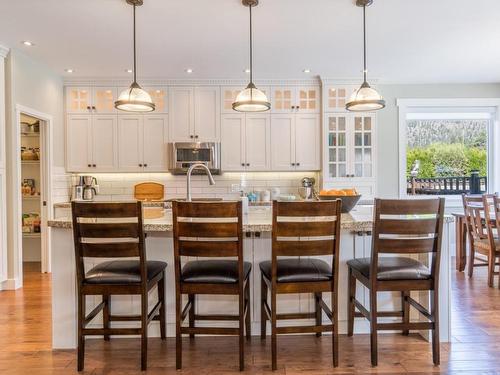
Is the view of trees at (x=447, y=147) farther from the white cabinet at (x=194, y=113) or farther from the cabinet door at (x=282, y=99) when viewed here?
the white cabinet at (x=194, y=113)

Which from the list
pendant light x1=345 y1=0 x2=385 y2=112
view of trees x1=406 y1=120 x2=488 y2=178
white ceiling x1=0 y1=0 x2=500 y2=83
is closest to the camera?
pendant light x1=345 y1=0 x2=385 y2=112

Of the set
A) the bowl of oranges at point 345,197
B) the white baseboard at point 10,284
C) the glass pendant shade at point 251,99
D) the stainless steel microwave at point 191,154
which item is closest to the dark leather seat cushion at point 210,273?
the bowl of oranges at point 345,197

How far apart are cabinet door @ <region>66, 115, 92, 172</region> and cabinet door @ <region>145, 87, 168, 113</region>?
0.95 meters

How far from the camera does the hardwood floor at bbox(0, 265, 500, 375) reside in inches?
83.0

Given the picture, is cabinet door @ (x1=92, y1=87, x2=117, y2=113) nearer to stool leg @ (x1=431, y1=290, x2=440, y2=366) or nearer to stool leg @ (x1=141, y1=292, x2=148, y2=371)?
stool leg @ (x1=141, y1=292, x2=148, y2=371)

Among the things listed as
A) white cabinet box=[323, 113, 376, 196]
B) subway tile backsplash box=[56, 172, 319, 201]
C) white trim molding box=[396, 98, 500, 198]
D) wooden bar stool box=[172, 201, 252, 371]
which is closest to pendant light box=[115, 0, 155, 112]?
wooden bar stool box=[172, 201, 252, 371]

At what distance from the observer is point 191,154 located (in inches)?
193

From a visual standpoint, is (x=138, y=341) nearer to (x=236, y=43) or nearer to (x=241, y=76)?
(x=236, y=43)

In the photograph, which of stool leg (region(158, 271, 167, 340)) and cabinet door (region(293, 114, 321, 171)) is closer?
stool leg (region(158, 271, 167, 340))

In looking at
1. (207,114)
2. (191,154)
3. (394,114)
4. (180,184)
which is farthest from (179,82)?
(394,114)

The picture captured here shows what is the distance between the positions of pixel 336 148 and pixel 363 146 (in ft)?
1.29

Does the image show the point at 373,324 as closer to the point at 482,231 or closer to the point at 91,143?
the point at 482,231

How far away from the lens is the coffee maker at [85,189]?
5.05m

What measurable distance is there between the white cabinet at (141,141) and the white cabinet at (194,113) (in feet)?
0.61
